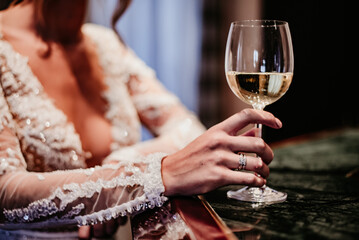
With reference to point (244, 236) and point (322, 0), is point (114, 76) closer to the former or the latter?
point (244, 236)

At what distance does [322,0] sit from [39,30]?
3960mm

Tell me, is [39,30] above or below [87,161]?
above

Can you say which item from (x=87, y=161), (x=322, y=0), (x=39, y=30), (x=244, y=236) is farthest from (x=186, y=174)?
(x=322, y=0)

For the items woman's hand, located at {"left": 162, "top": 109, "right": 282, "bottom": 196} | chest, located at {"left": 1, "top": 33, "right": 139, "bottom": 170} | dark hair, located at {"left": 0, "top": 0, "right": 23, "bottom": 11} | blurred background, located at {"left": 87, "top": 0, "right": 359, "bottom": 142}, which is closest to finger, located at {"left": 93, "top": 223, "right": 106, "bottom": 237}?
woman's hand, located at {"left": 162, "top": 109, "right": 282, "bottom": 196}

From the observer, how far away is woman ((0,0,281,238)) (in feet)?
3.28

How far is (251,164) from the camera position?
1.00 meters

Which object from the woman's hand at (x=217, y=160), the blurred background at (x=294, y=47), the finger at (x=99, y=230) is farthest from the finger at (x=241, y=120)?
the blurred background at (x=294, y=47)

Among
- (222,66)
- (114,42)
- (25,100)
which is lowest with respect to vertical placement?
(222,66)

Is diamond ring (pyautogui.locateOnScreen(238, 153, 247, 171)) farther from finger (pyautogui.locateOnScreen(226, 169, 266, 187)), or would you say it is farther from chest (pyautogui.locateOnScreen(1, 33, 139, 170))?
chest (pyautogui.locateOnScreen(1, 33, 139, 170))

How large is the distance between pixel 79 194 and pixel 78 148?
552 mm

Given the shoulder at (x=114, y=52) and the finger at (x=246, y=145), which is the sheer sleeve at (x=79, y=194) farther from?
the shoulder at (x=114, y=52)

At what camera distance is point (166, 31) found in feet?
15.9

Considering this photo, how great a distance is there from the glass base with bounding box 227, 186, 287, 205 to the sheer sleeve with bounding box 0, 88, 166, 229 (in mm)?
191

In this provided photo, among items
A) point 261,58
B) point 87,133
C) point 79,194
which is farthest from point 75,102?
point 261,58
